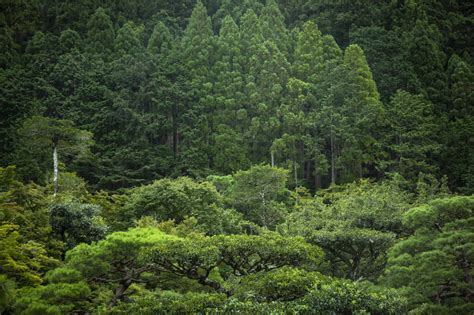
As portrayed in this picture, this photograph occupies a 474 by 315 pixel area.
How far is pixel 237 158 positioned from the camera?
38.6 m

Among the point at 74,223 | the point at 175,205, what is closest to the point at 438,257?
the point at 74,223

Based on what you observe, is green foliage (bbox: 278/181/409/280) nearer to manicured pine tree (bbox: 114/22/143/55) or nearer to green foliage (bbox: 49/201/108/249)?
green foliage (bbox: 49/201/108/249)

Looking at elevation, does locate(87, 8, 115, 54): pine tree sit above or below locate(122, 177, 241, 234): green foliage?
above

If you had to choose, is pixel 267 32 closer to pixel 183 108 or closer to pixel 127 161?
pixel 183 108

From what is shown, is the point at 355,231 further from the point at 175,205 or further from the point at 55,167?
the point at 55,167

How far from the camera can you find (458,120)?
1465 inches

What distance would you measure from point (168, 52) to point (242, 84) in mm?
9182

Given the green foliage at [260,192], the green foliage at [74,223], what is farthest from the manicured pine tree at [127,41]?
the green foliage at [74,223]

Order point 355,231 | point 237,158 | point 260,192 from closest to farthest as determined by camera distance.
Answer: point 355,231 < point 260,192 < point 237,158

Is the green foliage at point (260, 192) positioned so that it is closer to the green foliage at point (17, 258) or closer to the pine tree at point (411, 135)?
the pine tree at point (411, 135)

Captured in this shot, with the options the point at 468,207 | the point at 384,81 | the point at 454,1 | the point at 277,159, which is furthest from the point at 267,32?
the point at 468,207

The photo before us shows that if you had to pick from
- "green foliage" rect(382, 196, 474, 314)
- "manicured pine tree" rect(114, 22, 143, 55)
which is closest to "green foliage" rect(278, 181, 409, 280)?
"green foliage" rect(382, 196, 474, 314)

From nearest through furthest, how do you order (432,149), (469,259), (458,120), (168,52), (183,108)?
(469,259) → (432,149) → (458,120) → (183,108) → (168,52)

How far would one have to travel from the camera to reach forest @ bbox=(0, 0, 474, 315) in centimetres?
1405
